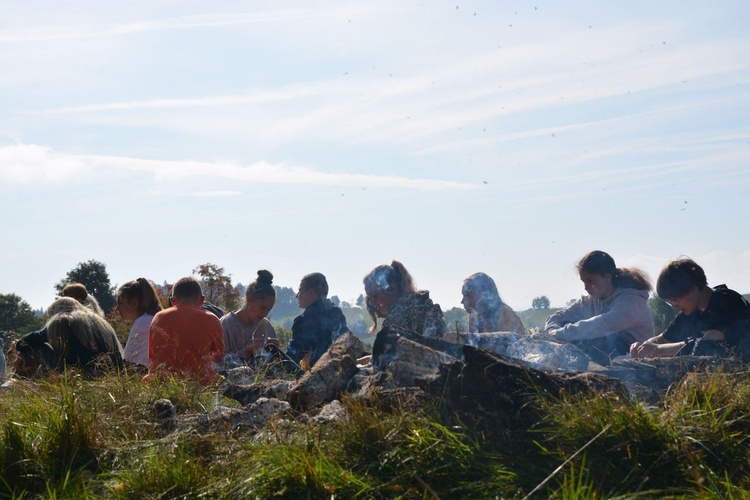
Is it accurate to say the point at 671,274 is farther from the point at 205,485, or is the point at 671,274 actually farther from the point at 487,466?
the point at 205,485

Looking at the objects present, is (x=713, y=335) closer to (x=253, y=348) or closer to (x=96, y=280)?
(x=253, y=348)

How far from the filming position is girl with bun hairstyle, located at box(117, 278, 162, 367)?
26.5 ft

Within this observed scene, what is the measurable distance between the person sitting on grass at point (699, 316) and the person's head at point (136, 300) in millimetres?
4824

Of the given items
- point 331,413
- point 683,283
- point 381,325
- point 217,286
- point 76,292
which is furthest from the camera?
point 217,286

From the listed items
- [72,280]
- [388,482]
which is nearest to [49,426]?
[388,482]

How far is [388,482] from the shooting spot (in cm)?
419

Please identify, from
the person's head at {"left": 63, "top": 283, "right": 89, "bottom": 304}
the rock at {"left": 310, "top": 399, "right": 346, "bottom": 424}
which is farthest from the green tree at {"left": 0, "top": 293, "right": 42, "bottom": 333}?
the rock at {"left": 310, "top": 399, "right": 346, "bottom": 424}

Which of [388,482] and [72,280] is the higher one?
[72,280]

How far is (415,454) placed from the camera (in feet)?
14.4

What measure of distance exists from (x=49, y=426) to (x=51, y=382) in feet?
4.41

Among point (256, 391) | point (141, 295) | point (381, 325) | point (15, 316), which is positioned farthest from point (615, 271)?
point (15, 316)

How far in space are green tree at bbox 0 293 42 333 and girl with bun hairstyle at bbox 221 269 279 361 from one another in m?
27.8

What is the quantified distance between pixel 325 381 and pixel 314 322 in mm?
2852

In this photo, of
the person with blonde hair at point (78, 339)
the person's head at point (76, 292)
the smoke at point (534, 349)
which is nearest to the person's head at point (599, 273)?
the smoke at point (534, 349)
